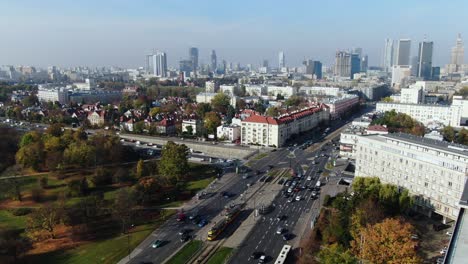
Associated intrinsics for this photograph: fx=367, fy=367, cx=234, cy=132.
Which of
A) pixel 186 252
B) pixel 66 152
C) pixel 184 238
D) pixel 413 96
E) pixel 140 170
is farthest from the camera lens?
pixel 413 96

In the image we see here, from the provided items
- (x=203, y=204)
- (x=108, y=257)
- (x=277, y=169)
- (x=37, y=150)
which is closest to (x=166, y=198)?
(x=203, y=204)

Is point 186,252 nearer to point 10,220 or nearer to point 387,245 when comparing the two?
point 387,245

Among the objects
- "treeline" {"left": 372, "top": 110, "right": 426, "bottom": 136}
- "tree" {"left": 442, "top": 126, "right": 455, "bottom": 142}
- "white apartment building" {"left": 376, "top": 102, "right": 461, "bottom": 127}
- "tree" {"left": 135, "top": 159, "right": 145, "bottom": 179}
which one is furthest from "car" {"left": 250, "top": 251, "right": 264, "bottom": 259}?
"white apartment building" {"left": 376, "top": 102, "right": 461, "bottom": 127}

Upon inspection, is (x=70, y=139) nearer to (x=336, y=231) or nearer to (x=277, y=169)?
(x=277, y=169)

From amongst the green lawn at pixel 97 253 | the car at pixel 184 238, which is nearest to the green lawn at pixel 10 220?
the green lawn at pixel 97 253

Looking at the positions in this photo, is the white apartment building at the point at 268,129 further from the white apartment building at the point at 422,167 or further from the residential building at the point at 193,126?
the white apartment building at the point at 422,167

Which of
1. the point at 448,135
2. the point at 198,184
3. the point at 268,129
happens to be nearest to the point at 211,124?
the point at 268,129

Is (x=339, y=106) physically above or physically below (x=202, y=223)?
above
